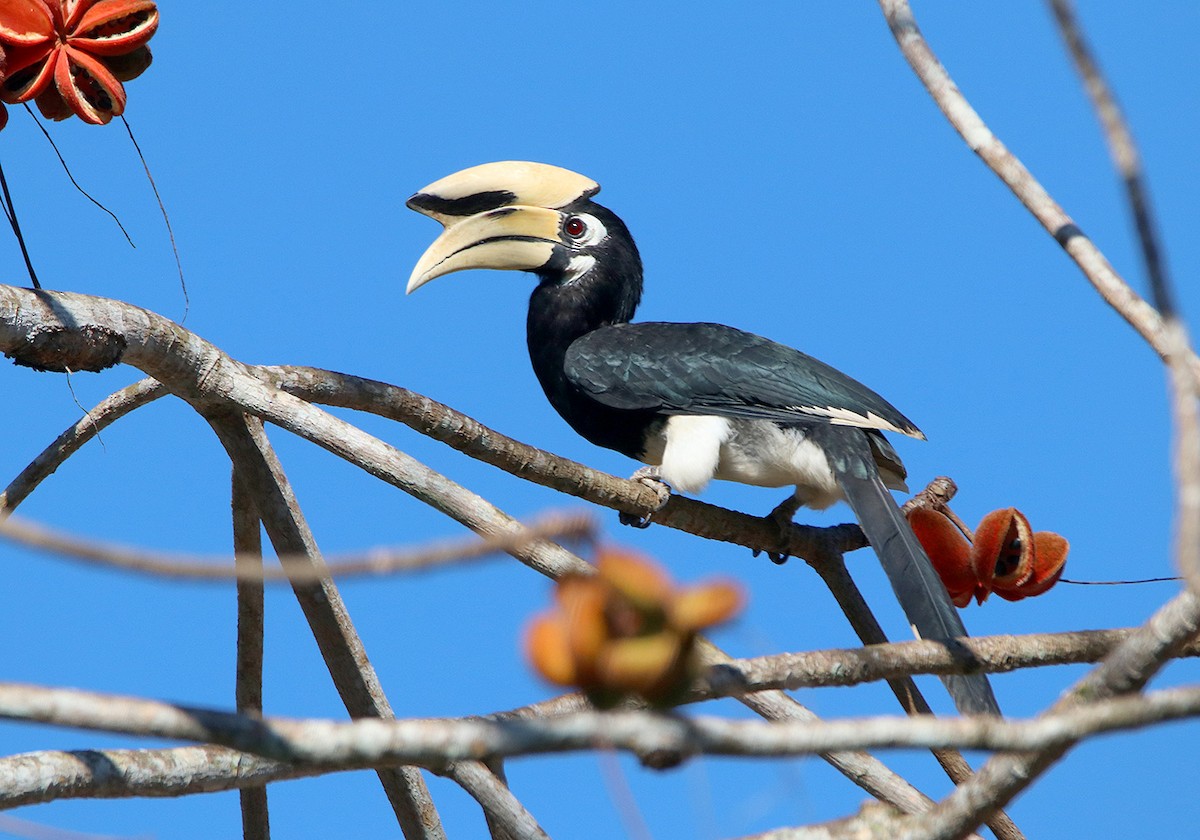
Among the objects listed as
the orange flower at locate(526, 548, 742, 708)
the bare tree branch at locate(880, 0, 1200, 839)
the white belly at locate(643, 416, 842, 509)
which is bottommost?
the orange flower at locate(526, 548, 742, 708)

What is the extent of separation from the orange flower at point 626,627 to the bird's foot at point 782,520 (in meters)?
3.13

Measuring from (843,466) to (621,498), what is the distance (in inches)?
33.3

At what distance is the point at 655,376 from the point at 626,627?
345 centimetres

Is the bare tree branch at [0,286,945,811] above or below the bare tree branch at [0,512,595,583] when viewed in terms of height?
above

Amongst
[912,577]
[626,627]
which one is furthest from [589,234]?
[626,627]

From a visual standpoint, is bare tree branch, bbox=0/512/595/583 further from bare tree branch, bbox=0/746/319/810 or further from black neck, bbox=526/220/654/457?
black neck, bbox=526/220/654/457

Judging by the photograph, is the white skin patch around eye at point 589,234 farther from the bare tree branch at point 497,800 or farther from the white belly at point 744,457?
the bare tree branch at point 497,800

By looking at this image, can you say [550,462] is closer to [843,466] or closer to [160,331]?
[160,331]

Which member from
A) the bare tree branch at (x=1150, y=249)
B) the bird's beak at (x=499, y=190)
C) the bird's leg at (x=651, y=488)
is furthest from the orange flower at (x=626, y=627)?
the bird's beak at (x=499, y=190)

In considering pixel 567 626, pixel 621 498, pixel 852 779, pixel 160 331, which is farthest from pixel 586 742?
pixel 621 498

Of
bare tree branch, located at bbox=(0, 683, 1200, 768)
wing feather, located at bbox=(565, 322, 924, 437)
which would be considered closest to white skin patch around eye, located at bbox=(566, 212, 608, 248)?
wing feather, located at bbox=(565, 322, 924, 437)

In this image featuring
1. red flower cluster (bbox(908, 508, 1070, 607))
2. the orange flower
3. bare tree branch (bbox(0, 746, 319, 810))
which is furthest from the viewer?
red flower cluster (bbox(908, 508, 1070, 607))

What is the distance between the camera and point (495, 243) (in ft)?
16.1

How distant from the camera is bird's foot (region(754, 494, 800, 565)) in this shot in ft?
13.5
